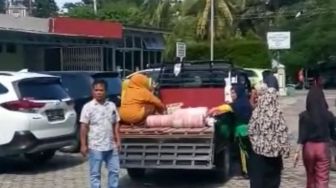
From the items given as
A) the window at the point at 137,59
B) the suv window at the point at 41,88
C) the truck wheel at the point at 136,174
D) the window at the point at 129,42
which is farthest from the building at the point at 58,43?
the truck wheel at the point at 136,174

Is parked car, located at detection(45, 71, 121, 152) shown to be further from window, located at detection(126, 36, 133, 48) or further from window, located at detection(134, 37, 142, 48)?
window, located at detection(134, 37, 142, 48)

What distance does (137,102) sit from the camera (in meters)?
12.2

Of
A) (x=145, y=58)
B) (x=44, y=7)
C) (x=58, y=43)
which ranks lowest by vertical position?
(x=145, y=58)

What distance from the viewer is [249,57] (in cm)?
5069

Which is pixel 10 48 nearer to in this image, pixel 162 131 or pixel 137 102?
pixel 137 102

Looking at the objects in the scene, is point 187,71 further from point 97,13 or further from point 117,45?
point 97,13

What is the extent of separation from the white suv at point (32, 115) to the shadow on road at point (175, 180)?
4.97ft

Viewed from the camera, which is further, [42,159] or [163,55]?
[163,55]

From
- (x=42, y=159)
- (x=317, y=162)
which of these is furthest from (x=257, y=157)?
(x=42, y=159)

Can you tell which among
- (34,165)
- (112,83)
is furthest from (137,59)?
(34,165)

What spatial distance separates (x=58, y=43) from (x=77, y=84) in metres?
22.1

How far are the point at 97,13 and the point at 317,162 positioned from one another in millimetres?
67157

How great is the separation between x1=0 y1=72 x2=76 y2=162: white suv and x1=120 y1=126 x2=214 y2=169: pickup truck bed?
2045 mm

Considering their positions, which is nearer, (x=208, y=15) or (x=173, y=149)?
(x=173, y=149)
